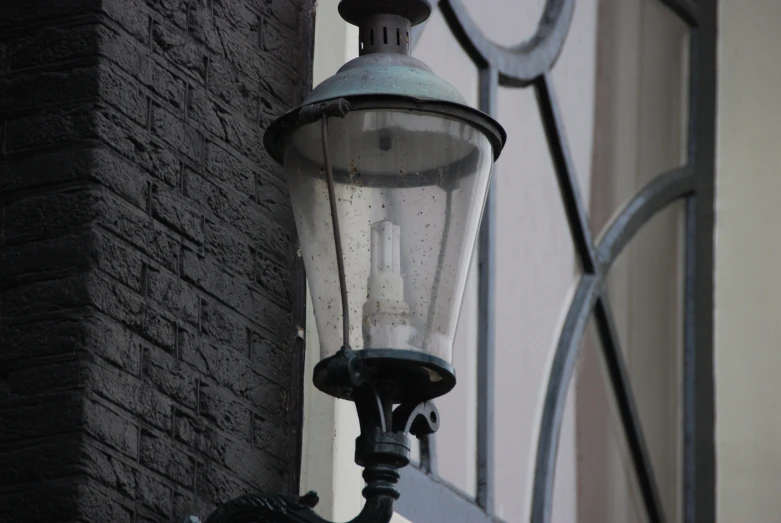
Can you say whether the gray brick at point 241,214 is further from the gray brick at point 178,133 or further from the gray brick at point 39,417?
the gray brick at point 39,417

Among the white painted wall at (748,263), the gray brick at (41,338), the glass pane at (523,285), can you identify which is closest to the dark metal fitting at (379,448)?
the gray brick at (41,338)

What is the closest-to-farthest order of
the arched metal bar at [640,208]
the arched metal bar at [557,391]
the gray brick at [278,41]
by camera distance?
the gray brick at [278,41], the arched metal bar at [557,391], the arched metal bar at [640,208]

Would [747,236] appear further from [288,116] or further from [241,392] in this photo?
[288,116]

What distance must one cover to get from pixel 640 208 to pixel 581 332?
2.68ft

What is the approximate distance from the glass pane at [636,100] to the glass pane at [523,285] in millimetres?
399

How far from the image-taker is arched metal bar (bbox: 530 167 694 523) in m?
5.20

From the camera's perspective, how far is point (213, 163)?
12.2 ft

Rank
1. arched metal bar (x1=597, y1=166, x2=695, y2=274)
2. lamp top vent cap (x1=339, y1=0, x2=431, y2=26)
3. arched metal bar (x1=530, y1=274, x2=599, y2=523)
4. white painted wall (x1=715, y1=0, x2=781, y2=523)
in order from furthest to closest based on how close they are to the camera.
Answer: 1. white painted wall (x1=715, y1=0, x2=781, y2=523)
2. arched metal bar (x1=597, y1=166, x2=695, y2=274)
3. arched metal bar (x1=530, y1=274, x2=599, y2=523)
4. lamp top vent cap (x1=339, y1=0, x2=431, y2=26)

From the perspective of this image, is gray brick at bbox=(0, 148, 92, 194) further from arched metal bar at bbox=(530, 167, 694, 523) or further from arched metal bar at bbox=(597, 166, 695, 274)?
arched metal bar at bbox=(597, 166, 695, 274)

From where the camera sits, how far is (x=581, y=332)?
5.59 m

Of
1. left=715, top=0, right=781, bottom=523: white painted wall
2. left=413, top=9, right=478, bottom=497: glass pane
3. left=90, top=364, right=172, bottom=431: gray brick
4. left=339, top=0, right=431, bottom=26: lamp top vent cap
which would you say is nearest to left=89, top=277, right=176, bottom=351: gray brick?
left=90, top=364, right=172, bottom=431: gray brick

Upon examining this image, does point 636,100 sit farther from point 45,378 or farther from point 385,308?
point 385,308

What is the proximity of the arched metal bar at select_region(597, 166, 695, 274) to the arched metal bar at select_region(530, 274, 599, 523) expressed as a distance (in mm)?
174

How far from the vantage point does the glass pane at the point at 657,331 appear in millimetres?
6098
